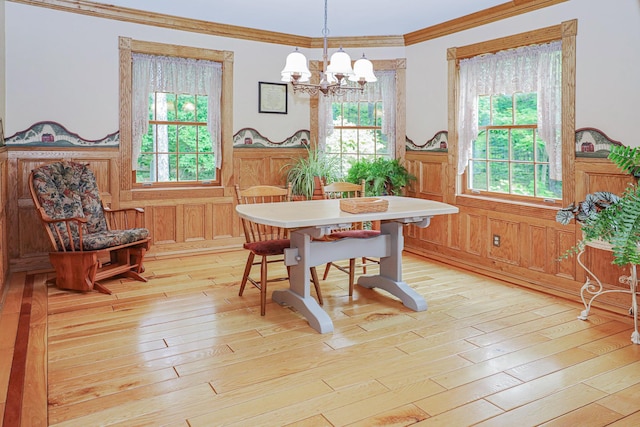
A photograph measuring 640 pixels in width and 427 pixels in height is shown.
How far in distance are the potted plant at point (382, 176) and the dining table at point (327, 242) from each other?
141cm

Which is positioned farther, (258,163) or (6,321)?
(258,163)

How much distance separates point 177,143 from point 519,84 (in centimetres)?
360

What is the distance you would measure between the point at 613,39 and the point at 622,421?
2.89 m

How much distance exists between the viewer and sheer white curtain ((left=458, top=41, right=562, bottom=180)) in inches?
173

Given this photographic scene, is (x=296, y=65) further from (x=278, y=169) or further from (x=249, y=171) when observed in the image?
(x=278, y=169)

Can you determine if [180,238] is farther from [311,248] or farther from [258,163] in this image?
[311,248]

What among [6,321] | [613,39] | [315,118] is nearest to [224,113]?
[315,118]

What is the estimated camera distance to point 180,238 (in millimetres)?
5727

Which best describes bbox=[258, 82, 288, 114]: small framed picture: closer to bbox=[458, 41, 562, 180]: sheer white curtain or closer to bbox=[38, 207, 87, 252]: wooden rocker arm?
bbox=[458, 41, 562, 180]: sheer white curtain

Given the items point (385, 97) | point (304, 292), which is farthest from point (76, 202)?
point (385, 97)

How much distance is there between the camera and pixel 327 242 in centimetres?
379

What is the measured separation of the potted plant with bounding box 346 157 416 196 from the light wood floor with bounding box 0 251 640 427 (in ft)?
5.49

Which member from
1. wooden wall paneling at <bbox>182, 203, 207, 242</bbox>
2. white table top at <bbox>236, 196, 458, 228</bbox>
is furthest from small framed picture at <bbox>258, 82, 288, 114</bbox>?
white table top at <bbox>236, 196, 458, 228</bbox>

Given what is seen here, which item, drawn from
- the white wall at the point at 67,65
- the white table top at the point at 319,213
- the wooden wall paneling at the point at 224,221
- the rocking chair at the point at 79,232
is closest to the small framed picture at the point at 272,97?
the white wall at the point at 67,65
